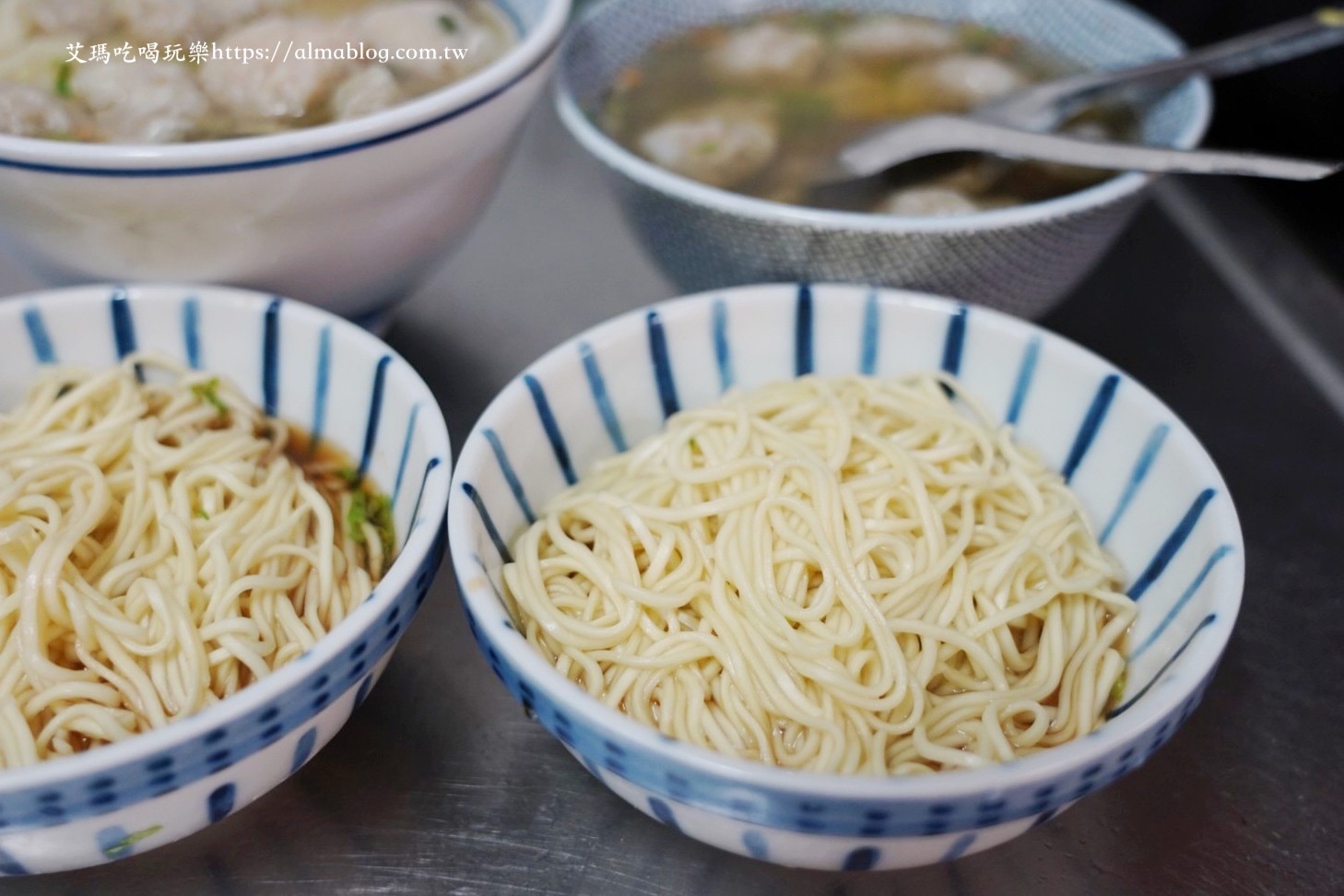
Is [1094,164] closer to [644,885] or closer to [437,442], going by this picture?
[437,442]

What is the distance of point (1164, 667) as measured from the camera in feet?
3.12

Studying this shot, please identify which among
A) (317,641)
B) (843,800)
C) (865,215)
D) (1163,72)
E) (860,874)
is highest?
(1163,72)

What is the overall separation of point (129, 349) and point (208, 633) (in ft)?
1.47

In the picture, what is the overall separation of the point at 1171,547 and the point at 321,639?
84 centimetres

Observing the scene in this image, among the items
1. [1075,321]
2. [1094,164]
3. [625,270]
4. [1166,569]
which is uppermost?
[1094,164]

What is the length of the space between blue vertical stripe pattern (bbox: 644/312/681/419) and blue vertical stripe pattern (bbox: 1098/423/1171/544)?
0.51m

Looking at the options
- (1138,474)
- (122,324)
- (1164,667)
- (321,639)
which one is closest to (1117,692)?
(1164,667)

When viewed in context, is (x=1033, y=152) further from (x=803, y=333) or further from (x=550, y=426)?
(x=550, y=426)

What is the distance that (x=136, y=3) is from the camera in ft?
4.67

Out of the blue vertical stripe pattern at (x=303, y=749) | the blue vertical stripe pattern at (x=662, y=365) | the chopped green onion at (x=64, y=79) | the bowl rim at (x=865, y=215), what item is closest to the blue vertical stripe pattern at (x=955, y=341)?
the bowl rim at (x=865, y=215)

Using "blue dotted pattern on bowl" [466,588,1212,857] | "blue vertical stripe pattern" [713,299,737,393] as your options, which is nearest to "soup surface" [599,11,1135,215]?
"blue vertical stripe pattern" [713,299,737,393]

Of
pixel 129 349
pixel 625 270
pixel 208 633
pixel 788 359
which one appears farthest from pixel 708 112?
pixel 208 633

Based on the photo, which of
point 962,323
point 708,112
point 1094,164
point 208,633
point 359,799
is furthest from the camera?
point 708,112

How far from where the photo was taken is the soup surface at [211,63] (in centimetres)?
128
